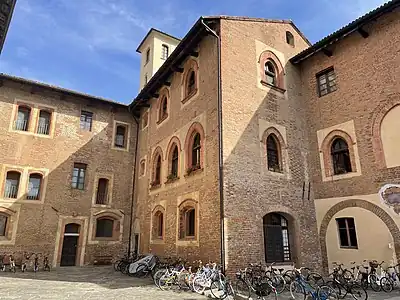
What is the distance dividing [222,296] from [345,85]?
9.89m

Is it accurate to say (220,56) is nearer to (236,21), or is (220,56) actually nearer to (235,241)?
(236,21)

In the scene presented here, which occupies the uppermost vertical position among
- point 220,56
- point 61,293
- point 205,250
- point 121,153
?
point 220,56

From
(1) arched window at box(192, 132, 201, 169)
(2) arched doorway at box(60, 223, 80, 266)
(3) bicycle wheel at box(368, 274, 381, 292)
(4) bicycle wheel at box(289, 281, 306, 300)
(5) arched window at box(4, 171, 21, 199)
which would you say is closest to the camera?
(4) bicycle wheel at box(289, 281, 306, 300)

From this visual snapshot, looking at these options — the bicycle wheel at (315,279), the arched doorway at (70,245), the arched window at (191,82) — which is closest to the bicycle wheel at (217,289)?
the bicycle wheel at (315,279)

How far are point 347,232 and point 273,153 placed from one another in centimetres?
413

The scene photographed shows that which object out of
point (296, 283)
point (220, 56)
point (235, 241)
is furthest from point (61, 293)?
point (220, 56)

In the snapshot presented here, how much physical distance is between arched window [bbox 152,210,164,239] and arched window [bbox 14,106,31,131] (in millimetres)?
9192

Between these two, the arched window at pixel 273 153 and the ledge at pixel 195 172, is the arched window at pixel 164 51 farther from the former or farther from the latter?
the arched window at pixel 273 153

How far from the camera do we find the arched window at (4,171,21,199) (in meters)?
16.0

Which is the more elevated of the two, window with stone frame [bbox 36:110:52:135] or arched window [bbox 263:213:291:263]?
window with stone frame [bbox 36:110:52:135]

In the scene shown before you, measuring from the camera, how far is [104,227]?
18188 mm

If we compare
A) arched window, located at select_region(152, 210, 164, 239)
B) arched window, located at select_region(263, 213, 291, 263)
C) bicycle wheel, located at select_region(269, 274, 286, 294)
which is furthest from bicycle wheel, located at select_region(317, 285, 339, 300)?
arched window, located at select_region(152, 210, 164, 239)

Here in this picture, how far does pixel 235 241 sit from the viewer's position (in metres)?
10.1

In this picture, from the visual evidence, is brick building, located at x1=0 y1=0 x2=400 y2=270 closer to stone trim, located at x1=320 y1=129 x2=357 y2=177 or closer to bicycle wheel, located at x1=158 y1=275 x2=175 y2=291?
stone trim, located at x1=320 y1=129 x2=357 y2=177
